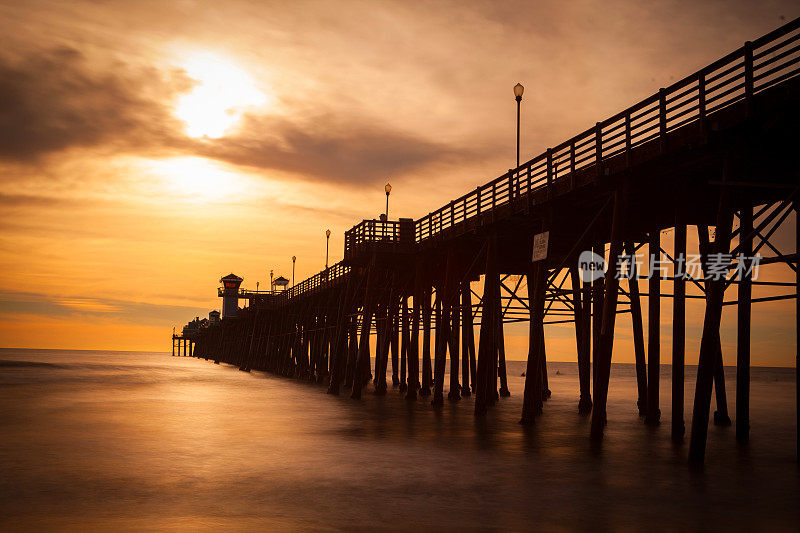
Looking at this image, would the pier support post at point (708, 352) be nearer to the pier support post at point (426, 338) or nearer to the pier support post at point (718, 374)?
the pier support post at point (718, 374)

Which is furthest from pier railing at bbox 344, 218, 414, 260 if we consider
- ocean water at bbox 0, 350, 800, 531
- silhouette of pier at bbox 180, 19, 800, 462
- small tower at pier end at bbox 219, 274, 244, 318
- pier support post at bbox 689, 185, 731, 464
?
small tower at pier end at bbox 219, 274, 244, 318

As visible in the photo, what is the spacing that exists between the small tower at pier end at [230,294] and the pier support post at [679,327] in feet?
294

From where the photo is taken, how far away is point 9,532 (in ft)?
30.5

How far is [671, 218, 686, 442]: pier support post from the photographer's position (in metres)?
16.9

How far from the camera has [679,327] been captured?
17.1 metres

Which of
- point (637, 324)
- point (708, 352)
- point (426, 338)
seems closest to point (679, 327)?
point (708, 352)

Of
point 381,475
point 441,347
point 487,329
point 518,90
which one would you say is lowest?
point 381,475

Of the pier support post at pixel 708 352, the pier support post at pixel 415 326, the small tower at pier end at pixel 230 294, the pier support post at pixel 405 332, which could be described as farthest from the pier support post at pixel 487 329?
the small tower at pier end at pixel 230 294

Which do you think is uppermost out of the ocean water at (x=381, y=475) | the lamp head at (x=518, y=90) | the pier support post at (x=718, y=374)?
the lamp head at (x=518, y=90)

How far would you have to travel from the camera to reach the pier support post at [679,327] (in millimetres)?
16875

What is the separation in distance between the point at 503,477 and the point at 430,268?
19.1 meters

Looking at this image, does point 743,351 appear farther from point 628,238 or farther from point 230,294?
point 230,294

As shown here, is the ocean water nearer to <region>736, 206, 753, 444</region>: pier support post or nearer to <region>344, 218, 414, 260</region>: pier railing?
<region>736, 206, 753, 444</region>: pier support post

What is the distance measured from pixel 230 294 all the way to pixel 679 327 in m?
92.6
